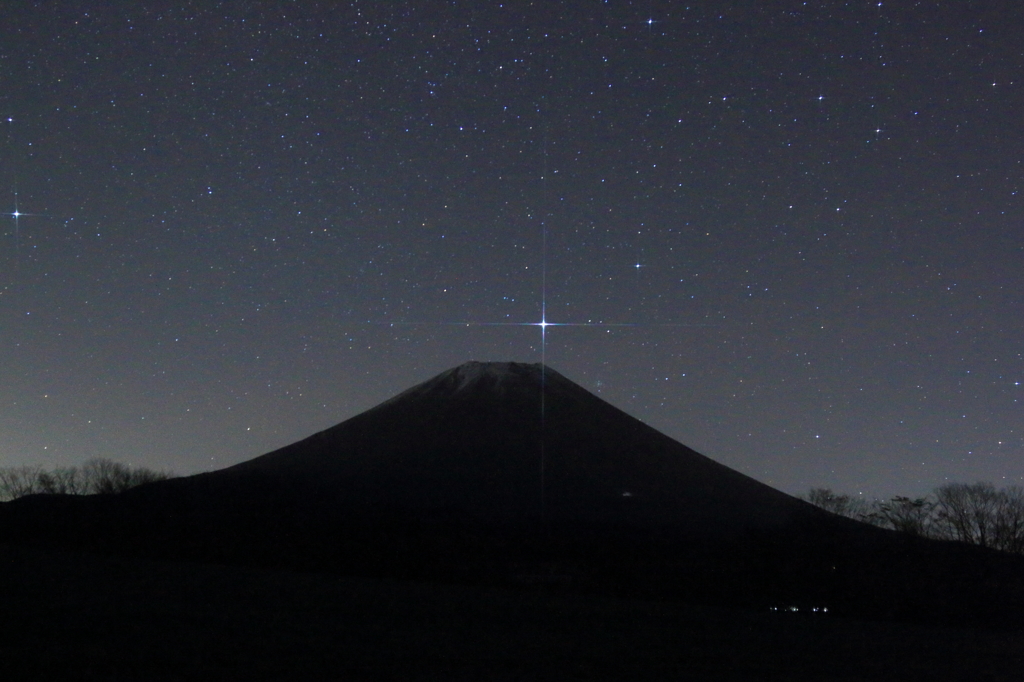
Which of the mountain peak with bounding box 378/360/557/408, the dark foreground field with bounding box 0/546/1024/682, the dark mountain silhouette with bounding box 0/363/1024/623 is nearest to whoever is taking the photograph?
the dark foreground field with bounding box 0/546/1024/682

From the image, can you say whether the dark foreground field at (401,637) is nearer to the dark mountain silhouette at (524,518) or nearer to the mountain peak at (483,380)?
the dark mountain silhouette at (524,518)

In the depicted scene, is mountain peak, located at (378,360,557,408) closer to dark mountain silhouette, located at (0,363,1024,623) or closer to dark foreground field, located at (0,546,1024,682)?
dark mountain silhouette, located at (0,363,1024,623)

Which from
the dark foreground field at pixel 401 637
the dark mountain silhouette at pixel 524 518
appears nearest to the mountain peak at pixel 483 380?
the dark mountain silhouette at pixel 524 518

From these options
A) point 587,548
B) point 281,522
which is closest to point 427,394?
point 281,522

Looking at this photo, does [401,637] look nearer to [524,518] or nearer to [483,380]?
[524,518]

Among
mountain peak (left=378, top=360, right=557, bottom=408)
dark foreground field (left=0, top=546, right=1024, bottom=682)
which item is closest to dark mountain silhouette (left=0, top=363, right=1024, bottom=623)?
mountain peak (left=378, top=360, right=557, bottom=408)

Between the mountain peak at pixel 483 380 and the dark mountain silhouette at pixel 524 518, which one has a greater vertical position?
the mountain peak at pixel 483 380
